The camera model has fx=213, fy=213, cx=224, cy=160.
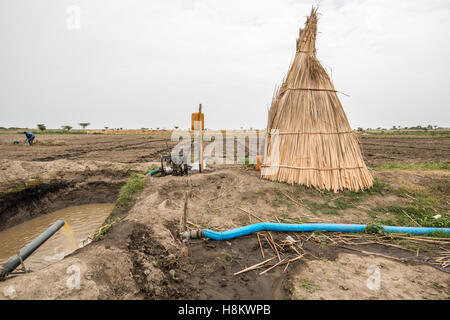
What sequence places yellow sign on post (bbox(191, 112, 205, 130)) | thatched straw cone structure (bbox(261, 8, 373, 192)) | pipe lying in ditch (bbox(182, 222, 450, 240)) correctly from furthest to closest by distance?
yellow sign on post (bbox(191, 112, 205, 130)), thatched straw cone structure (bbox(261, 8, 373, 192)), pipe lying in ditch (bbox(182, 222, 450, 240))

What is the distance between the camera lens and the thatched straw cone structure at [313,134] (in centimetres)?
520

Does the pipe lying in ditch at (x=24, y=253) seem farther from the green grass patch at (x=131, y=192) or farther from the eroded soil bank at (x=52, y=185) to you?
the eroded soil bank at (x=52, y=185)

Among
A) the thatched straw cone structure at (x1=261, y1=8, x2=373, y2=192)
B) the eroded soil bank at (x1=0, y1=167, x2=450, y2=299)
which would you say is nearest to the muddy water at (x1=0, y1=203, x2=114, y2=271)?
the eroded soil bank at (x1=0, y1=167, x2=450, y2=299)

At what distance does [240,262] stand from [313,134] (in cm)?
364

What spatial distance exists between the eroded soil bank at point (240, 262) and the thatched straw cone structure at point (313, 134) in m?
0.69

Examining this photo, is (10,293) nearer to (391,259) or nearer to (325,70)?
(391,259)

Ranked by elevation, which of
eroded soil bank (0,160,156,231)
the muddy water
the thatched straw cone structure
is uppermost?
the thatched straw cone structure

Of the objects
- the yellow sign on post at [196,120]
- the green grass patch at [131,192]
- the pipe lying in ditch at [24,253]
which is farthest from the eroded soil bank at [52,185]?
the pipe lying in ditch at [24,253]

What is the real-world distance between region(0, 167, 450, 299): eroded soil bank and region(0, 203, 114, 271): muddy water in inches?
54.3

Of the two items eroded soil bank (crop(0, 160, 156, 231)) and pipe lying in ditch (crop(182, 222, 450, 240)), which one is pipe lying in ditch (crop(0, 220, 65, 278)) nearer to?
pipe lying in ditch (crop(182, 222, 450, 240))

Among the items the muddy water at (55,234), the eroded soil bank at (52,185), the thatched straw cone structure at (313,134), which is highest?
the thatched straw cone structure at (313,134)

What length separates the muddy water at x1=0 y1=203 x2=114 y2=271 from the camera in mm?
4590

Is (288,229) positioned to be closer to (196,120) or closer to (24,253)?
(24,253)
